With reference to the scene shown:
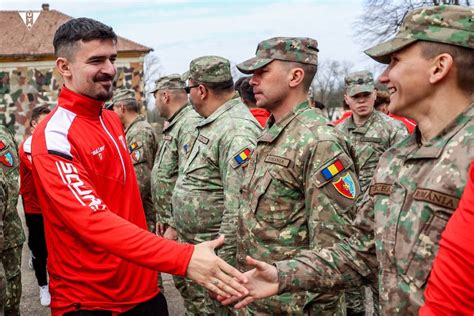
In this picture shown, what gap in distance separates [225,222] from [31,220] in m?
3.16

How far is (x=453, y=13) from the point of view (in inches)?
78.2

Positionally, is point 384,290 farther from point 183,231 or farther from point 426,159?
point 183,231

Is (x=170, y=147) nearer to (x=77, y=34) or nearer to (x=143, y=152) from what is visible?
(x=143, y=152)

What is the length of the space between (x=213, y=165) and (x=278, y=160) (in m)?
1.40

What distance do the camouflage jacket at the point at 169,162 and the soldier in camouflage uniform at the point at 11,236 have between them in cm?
143

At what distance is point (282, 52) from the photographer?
11.0 ft

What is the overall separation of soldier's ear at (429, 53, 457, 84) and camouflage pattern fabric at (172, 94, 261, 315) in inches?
86.1

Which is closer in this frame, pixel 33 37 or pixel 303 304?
pixel 303 304

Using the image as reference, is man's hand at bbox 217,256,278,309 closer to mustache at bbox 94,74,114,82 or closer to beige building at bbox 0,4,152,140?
mustache at bbox 94,74,114,82

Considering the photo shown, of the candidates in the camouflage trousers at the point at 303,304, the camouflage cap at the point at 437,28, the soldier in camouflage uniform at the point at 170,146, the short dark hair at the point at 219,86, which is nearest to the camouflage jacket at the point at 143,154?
the soldier in camouflage uniform at the point at 170,146

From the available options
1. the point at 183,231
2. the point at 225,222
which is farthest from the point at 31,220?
the point at 225,222

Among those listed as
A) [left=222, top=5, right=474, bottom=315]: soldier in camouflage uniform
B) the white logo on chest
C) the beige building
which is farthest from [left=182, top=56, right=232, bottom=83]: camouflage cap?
the beige building

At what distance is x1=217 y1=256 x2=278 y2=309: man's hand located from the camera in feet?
8.29

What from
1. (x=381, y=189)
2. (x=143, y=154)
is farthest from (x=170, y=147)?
(x=381, y=189)
